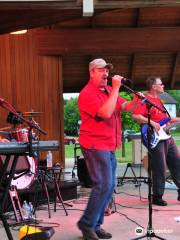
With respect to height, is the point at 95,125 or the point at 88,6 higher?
the point at 88,6

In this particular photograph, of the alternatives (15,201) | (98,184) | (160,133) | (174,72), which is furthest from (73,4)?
(174,72)

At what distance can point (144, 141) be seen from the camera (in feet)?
19.8

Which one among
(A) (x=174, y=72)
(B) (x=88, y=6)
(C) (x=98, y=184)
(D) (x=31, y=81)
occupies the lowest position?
(C) (x=98, y=184)

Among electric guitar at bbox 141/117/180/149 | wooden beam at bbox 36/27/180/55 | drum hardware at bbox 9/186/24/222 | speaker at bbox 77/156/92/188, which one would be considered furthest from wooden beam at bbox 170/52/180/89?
drum hardware at bbox 9/186/24/222

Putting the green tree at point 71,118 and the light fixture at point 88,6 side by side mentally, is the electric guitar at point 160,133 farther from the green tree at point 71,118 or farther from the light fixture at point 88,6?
the green tree at point 71,118

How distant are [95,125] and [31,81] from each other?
16.2 feet

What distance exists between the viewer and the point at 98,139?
4105 millimetres

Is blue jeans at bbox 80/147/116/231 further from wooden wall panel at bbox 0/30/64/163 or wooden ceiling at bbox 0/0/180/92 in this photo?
wooden ceiling at bbox 0/0/180/92

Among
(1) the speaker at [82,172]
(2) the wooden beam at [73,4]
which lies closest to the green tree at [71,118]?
(1) the speaker at [82,172]

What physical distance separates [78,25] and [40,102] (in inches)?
71.1

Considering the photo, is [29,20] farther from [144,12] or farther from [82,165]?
[144,12]

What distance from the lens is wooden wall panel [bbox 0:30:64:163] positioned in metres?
8.65

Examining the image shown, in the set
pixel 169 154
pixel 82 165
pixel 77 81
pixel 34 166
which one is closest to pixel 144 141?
pixel 169 154

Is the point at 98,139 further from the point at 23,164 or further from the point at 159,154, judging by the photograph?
the point at 159,154
